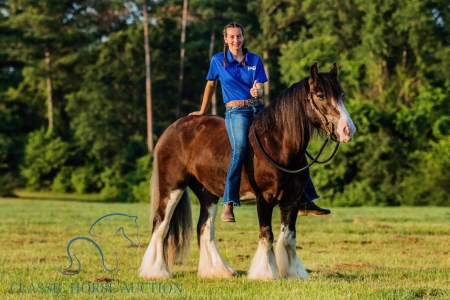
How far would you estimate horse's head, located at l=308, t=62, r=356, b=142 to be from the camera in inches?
324

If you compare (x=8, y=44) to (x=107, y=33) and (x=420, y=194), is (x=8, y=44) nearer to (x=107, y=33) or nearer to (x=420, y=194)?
(x=107, y=33)

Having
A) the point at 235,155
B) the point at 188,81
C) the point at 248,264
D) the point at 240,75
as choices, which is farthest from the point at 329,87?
the point at 188,81

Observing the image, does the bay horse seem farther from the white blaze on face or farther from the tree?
the tree

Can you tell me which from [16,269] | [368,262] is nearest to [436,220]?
[368,262]

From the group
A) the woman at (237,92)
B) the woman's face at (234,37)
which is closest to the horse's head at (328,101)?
the woman at (237,92)

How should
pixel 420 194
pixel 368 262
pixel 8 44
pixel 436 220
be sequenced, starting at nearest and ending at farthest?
pixel 368 262
pixel 436 220
pixel 420 194
pixel 8 44

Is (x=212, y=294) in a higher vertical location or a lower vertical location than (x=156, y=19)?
lower

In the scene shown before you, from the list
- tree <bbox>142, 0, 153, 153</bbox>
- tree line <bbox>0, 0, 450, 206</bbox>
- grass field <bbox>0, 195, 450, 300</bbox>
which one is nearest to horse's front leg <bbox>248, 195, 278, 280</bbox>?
grass field <bbox>0, 195, 450, 300</bbox>

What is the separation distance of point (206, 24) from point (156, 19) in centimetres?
414

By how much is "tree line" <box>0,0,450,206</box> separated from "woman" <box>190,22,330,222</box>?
29.4 meters

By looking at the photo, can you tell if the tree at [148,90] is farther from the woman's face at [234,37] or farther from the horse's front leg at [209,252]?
the woman's face at [234,37]

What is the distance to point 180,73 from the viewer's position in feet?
176

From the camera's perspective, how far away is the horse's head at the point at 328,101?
27.0ft

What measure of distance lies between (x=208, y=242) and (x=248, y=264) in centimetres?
149
